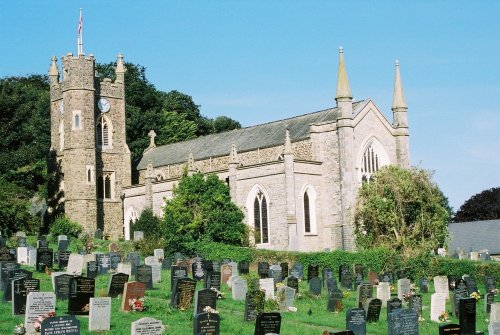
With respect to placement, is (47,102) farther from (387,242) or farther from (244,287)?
(244,287)

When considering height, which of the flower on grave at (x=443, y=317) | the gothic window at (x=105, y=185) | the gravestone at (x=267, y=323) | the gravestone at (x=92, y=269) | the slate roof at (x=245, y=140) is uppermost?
the slate roof at (x=245, y=140)

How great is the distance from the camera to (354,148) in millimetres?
46750

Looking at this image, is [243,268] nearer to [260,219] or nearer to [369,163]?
[260,219]

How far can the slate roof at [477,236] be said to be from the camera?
5853 cm

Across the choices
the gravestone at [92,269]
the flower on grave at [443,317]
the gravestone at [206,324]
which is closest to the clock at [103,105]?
the gravestone at [92,269]

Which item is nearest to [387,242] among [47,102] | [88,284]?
[88,284]

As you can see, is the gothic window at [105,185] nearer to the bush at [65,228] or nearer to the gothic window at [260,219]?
the bush at [65,228]

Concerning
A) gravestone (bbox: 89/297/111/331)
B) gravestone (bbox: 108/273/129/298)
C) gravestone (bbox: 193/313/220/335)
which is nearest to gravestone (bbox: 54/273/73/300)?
gravestone (bbox: 108/273/129/298)

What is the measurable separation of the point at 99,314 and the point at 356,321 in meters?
6.10

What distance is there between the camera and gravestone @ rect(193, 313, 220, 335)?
1719 centimetres

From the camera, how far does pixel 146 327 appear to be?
1593 cm

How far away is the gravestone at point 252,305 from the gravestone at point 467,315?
520cm

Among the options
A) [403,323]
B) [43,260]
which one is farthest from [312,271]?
[403,323]

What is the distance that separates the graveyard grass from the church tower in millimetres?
26486
